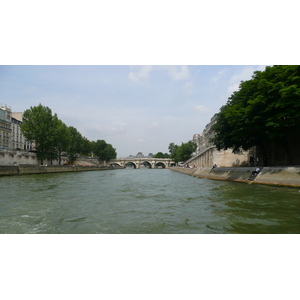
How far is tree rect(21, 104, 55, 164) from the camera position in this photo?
58.6m

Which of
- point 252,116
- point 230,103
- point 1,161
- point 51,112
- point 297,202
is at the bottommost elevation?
point 297,202

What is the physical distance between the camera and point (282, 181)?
1912 centimetres

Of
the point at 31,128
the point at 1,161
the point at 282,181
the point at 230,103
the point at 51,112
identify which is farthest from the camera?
the point at 51,112

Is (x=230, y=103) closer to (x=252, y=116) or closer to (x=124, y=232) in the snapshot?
(x=252, y=116)

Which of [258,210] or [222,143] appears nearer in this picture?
[258,210]

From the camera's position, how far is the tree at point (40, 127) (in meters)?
58.6

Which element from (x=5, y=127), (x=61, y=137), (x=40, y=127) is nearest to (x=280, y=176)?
(x=40, y=127)

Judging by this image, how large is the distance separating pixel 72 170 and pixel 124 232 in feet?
207

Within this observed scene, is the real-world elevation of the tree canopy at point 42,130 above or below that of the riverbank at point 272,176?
above

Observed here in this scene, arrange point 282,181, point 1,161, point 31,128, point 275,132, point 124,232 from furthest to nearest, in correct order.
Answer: point 31,128 < point 1,161 < point 275,132 < point 282,181 < point 124,232

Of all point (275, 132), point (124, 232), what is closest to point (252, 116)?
point (275, 132)

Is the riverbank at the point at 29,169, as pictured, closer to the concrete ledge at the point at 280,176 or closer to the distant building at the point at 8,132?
the distant building at the point at 8,132

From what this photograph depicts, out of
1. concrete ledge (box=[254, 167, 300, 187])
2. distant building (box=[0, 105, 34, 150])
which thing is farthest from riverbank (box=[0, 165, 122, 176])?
concrete ledge (box=[254, 167, 300, 187])

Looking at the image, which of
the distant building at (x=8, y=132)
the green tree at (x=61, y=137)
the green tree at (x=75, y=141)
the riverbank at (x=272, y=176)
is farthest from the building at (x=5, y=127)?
the riverbank at (x=272, y=176)
